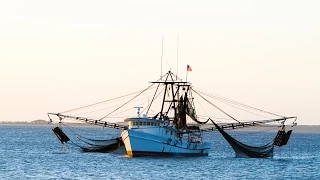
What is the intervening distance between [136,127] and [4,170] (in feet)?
68.1

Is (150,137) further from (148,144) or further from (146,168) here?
(146,168)

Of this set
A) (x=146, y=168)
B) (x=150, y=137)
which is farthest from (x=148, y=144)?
(x=146, y=168)

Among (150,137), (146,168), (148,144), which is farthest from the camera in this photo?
(148,144)

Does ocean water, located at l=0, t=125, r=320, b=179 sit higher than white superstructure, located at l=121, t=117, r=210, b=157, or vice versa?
white superstructure, located at l=121, t=117, r=210, b=157

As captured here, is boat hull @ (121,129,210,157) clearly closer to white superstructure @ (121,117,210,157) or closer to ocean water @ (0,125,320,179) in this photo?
white superstructure @ (121,117,210,157)

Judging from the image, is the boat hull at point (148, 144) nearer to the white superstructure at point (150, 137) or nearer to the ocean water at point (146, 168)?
the white superstructure at point (150, 137)

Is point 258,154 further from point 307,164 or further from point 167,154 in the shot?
point 167,154

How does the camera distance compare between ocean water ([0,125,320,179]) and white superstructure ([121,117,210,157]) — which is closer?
ocean water ([0,125,320,179])

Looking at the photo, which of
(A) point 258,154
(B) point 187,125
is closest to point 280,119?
(A) point 258,154

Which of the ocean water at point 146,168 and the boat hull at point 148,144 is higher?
the boat hull at point 148,144

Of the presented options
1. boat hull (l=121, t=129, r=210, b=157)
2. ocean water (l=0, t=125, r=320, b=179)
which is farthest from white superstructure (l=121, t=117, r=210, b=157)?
ocean water (l=0, t=125, r=320, b=179)

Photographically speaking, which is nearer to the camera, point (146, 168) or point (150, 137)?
point (146, 168)

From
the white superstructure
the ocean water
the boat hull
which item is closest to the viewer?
the ocean water

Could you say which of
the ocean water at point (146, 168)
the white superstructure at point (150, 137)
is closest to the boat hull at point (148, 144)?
the white superstructure at point (150, 137)
